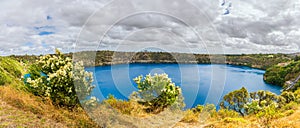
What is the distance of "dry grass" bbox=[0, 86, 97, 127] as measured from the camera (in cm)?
891

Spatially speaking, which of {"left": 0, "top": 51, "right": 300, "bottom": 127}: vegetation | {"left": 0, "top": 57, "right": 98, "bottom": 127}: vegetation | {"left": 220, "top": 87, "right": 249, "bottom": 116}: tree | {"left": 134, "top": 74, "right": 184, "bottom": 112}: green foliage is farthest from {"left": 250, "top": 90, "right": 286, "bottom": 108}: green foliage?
{"left": 0, "top": 57, "right": 98, "bottom": 127}: vegetation

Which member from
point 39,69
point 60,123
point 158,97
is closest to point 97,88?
point 60,123

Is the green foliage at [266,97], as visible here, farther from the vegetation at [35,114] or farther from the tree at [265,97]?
the vegetation at [35,114]

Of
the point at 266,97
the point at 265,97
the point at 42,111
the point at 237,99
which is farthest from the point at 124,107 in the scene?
the point at 265,97

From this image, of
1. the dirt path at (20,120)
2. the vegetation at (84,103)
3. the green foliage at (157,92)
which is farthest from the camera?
the green foliage at (157,92)

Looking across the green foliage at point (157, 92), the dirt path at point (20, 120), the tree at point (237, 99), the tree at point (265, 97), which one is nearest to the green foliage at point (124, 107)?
the green foliage at point (157, 92)

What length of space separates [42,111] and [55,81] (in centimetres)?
161

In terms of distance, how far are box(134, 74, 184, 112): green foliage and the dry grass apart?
2711mm

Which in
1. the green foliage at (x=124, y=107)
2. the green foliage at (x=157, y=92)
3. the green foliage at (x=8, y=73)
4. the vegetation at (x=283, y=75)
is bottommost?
the vegetation at (x=283, y=75)

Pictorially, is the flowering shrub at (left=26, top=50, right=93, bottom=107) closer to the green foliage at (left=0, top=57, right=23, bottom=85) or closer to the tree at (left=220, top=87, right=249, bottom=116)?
the green foliage at (left=0, top=57, right=23, bottom=85)

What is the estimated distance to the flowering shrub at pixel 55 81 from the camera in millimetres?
10383

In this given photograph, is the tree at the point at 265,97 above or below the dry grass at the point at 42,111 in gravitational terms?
below

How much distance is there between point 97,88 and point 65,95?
147 inches

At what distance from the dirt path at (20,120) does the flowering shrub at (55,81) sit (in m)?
1.58
